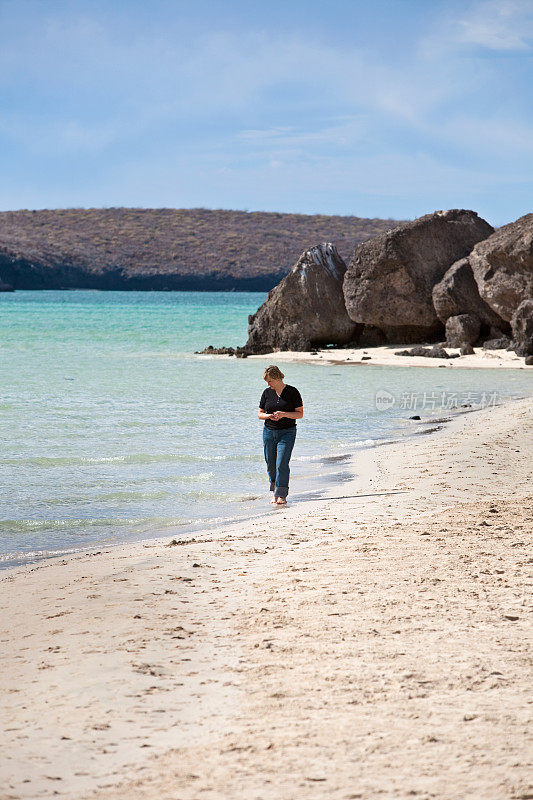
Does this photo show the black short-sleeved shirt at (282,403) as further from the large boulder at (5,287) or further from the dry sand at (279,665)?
the large boulder at (5,287)

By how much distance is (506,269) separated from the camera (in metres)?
23.6

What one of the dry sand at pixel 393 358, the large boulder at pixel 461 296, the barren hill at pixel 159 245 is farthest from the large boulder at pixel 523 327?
the barren hill at pixel 159 245

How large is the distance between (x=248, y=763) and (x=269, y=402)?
5.47m

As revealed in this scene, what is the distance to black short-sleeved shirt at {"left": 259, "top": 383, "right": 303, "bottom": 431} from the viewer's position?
848 centimetres

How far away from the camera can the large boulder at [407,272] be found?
2641 centimetres

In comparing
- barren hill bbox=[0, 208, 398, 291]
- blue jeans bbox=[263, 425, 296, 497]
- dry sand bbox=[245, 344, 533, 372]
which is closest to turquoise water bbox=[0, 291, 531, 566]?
blue jeans bbox=[263, 425, 296, 497]

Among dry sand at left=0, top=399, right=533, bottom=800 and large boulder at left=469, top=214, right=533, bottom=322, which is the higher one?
large boulder at left=469, top=214, right=533, bottom=322

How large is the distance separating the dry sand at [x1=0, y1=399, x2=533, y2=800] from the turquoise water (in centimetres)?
140

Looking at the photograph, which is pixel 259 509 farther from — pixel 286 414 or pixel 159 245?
pixel 159 245

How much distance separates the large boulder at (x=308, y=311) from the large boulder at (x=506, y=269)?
4.98 metres

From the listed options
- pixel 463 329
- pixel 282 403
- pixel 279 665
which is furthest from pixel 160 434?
pixel 463 329

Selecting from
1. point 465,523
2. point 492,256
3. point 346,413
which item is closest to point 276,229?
point 492,256

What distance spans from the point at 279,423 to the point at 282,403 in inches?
9.1

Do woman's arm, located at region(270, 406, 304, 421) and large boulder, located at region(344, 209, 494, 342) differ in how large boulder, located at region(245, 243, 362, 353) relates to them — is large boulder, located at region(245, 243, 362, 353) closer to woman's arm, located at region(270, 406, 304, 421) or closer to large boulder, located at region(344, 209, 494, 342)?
large boulder, located at region(344, 209, 494, 342)
